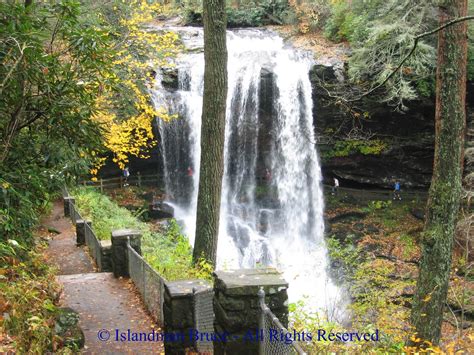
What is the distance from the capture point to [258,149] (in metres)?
23.9

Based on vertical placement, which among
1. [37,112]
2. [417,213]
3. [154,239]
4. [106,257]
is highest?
[37,112]

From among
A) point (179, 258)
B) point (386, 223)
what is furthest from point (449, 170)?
point (386, 223)

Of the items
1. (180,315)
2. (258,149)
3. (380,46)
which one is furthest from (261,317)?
(258,149)

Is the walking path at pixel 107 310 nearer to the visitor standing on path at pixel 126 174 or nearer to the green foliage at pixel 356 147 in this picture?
the visitor standing on path at pixel 126 174

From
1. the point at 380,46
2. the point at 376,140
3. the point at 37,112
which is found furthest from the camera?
the point at 376,140

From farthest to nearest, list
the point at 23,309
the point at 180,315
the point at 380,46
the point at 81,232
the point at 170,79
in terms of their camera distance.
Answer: the point at 170,79
the point at 380,46
the point at 81,232
the point at 180,315
the point at 23,309

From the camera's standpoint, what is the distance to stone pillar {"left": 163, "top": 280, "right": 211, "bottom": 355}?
517cm

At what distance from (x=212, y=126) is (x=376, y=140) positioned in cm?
1661

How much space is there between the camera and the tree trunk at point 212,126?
7918 millimetres

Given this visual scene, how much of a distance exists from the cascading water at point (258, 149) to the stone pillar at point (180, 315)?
596 inches

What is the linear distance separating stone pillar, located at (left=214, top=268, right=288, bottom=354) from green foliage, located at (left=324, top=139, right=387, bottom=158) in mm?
19800

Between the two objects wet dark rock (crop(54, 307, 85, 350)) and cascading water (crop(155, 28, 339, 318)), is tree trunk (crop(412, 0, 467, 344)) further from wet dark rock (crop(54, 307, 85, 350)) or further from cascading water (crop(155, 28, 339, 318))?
cascading water (crop(155, 28, 339, 318))

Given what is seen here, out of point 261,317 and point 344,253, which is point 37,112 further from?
point 344,253

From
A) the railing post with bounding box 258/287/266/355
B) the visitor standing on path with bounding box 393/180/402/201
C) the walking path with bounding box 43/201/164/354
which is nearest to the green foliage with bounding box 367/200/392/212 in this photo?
the visitor standing on path with bounding box 393/180/402/201
